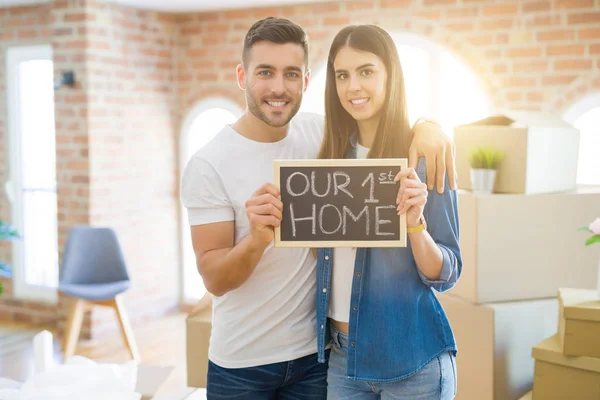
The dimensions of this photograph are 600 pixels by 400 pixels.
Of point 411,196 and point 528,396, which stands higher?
point 411,196

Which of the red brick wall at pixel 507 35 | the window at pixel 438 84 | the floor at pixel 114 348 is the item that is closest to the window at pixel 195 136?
the floor at pixel 114 348

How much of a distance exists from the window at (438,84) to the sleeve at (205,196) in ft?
9.55

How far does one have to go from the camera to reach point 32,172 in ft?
16.6

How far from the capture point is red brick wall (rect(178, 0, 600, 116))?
3.76m

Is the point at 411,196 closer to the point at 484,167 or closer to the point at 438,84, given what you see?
the point at 484,167

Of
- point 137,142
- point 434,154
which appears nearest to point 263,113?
point 434,154

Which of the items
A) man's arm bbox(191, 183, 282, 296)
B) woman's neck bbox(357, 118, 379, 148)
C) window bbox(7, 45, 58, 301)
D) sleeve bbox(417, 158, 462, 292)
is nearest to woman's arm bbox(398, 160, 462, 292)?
sleeve bbox(417, 158, 462, 292)

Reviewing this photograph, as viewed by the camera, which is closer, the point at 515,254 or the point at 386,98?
the point at 386,98

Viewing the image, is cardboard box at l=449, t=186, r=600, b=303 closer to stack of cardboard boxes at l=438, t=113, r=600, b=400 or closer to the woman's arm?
stack of cardboard boxes at l=438, t=113, r=600, b=400

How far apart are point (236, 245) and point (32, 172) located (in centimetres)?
408

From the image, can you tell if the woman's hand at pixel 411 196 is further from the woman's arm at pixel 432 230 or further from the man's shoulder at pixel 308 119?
the man's shoulder at pixel 308 119

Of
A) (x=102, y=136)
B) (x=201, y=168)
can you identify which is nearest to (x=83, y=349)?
(x=102, y=136)

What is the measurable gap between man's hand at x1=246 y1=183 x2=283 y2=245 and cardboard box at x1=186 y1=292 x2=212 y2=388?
703 millimetres

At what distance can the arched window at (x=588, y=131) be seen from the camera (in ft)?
12.4
